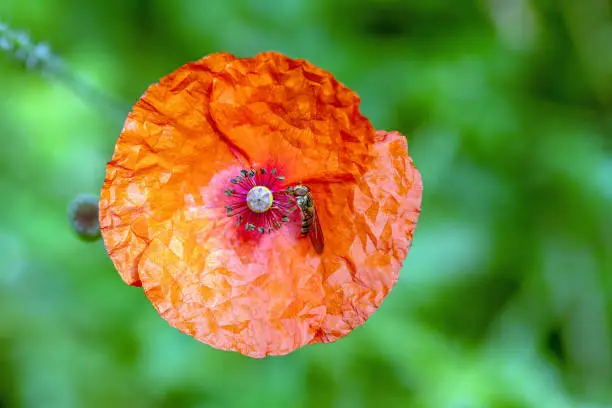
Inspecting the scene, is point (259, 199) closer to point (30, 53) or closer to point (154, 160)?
point (154, 160)

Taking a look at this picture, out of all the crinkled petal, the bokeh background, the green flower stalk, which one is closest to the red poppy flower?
the crinkled petal

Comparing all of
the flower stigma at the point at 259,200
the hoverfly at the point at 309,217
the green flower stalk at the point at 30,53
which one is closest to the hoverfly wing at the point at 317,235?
the hoverfly at the point at 309,217

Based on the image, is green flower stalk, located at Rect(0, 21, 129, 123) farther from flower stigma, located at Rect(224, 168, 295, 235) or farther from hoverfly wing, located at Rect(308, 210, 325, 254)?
hoverfly wing, located at Rect(308, 210, 325, 254)

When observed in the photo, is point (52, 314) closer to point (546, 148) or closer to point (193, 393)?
point (193, 393)

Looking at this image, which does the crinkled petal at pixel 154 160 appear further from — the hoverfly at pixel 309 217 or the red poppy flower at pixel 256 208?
the hoverfly at pixel 309 217

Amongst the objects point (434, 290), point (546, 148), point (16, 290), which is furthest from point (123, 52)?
point (546, 148)

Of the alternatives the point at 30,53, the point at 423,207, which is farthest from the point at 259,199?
the point at 423,207
